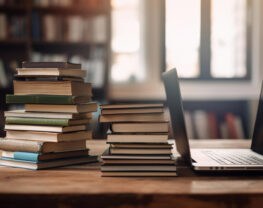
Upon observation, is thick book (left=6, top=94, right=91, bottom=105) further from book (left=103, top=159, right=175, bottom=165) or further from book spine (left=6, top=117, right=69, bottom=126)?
book (left=103, top=159, right=175, bottom=165)

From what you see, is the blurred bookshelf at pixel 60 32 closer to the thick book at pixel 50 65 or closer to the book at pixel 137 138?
the thick book at pixel 50 65

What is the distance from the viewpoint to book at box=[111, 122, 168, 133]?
2.78 feet

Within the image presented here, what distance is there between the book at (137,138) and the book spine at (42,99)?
0.55 ft

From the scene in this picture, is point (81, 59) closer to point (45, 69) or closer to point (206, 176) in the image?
point (45, 69)

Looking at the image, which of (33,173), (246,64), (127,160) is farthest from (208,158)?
(246,64)

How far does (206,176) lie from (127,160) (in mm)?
200

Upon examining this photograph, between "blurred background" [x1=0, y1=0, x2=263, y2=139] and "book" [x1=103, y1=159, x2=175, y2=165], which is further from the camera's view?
"blurred background" [x1=0, y1=0, x2=263, y2=139]

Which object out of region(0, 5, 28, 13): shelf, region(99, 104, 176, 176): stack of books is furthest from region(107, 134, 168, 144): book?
region(0, 5, 28, 13): shelf

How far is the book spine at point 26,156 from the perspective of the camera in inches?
35.7

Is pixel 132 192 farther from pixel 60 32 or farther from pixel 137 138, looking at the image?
pixel 60 32

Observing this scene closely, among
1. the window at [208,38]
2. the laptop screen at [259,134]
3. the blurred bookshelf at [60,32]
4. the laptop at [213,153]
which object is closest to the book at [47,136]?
the laptop at [213,153]

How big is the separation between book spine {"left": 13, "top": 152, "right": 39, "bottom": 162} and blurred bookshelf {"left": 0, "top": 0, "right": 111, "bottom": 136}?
2.25m

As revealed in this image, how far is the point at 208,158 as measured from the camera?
96 cm

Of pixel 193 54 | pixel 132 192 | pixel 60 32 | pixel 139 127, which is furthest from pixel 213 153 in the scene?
pixel 193 54
